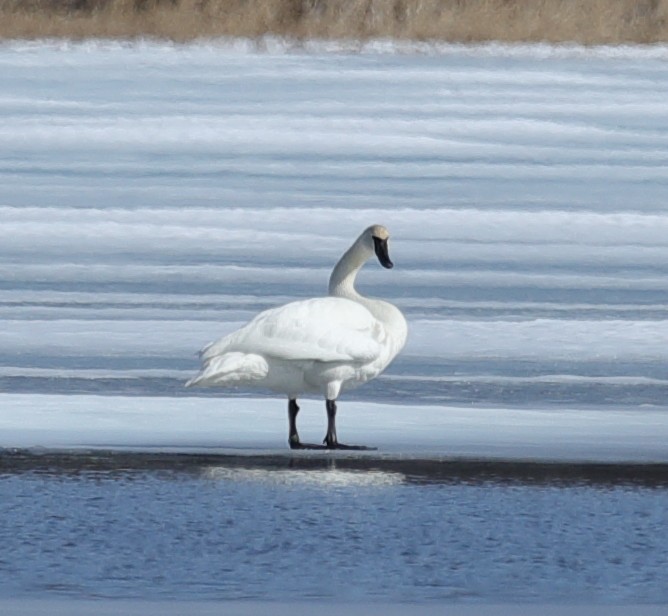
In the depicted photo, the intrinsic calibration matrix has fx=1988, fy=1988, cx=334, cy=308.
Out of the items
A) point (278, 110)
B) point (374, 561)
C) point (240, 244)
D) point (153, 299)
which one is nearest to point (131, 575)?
point (374, 561)

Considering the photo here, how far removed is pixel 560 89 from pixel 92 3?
7157 mm

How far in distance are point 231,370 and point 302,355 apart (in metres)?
0.22

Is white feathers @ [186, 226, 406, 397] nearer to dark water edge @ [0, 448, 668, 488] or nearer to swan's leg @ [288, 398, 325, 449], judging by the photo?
swan's leg @ [288, 398, 325, 449]

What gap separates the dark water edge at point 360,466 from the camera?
17.9 ft

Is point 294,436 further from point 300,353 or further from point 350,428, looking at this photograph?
point 350,428

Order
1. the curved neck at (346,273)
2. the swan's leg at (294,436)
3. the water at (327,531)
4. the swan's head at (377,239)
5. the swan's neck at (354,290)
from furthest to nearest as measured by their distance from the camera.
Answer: the swan's head at (377,239), the curved neck at (346,273), the swan's neck at (354,290), the swan's leg at (294,436), the water at (327,531)

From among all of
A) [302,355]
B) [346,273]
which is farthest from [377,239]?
[302,355]

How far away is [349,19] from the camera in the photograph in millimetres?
22359

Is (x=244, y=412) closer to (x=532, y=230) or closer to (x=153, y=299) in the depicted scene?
(x=153, y=299)

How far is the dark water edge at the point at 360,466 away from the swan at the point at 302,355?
0.68 ft

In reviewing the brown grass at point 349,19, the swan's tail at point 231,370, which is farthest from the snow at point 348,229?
the brown grass at point 349,19

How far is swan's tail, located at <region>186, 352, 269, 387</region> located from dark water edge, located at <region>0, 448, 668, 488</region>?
30 cm

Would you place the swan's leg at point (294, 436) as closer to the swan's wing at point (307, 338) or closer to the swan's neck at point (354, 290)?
the swan's wing at point (307, 338)

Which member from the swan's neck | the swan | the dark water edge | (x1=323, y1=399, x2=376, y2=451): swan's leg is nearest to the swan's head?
the swan's neck
